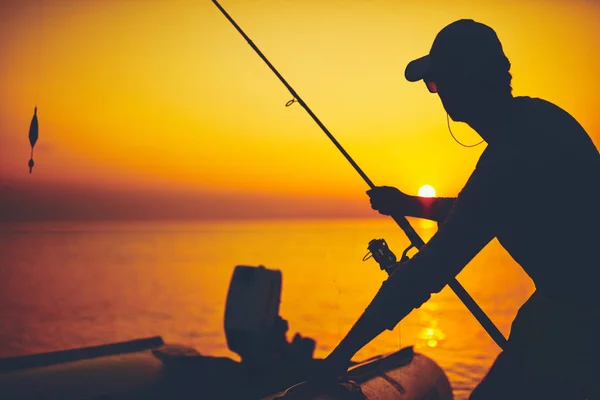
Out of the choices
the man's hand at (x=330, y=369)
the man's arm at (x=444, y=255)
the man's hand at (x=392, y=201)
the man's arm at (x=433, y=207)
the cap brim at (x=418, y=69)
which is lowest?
the man's hand at (x=330, y=369)

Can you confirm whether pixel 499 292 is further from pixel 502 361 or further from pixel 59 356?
pixel 502 361

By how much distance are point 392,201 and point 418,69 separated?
1.20 meters

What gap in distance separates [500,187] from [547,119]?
0.39 metres

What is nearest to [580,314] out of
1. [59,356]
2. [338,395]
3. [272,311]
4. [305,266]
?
[338,395]

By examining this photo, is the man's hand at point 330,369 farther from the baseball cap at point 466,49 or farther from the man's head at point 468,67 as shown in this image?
the baseball cap at point 466,49

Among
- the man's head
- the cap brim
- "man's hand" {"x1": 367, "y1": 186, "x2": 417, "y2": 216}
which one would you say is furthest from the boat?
the man's head

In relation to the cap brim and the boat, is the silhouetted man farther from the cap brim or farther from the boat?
the boat

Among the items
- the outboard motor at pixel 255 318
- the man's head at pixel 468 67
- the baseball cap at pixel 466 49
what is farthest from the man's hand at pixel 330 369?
the outboard motor at pixel 255 318

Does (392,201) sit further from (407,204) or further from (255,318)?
(255,318)

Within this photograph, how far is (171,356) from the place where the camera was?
25.7ft

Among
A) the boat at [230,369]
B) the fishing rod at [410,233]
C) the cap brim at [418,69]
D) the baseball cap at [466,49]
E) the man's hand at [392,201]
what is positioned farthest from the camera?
the boat at [230,369]

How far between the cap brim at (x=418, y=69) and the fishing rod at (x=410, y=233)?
94 cm

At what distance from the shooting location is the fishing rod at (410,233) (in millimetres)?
3211

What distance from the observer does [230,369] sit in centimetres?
752
